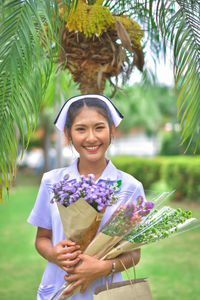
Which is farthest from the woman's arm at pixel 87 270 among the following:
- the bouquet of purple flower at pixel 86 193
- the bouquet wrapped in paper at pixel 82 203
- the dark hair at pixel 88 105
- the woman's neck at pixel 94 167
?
the dark hair at pixel 88 105

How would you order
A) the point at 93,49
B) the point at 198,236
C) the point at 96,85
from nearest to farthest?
the point at 93,49 < the point at 96,85 < the point at 198,236

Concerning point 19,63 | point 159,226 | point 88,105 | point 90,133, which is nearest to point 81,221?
point 159,226

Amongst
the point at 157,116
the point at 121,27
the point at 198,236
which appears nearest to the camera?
the point at 121,27

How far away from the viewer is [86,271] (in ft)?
6.07

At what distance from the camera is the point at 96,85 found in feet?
8.98

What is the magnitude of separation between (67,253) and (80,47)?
1.35 m

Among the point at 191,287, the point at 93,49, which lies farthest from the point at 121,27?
the point at 191,287

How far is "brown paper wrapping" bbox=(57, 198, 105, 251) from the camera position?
5.65 ft

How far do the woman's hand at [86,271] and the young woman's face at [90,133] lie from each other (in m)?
0.52

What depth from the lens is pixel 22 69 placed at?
1942 mm

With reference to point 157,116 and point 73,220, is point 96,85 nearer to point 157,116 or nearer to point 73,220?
point 73,220

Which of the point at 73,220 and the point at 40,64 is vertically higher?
the point at 40,64

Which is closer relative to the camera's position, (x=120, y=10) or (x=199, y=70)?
(x=199, y=70)

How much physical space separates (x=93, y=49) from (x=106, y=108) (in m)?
0.65
